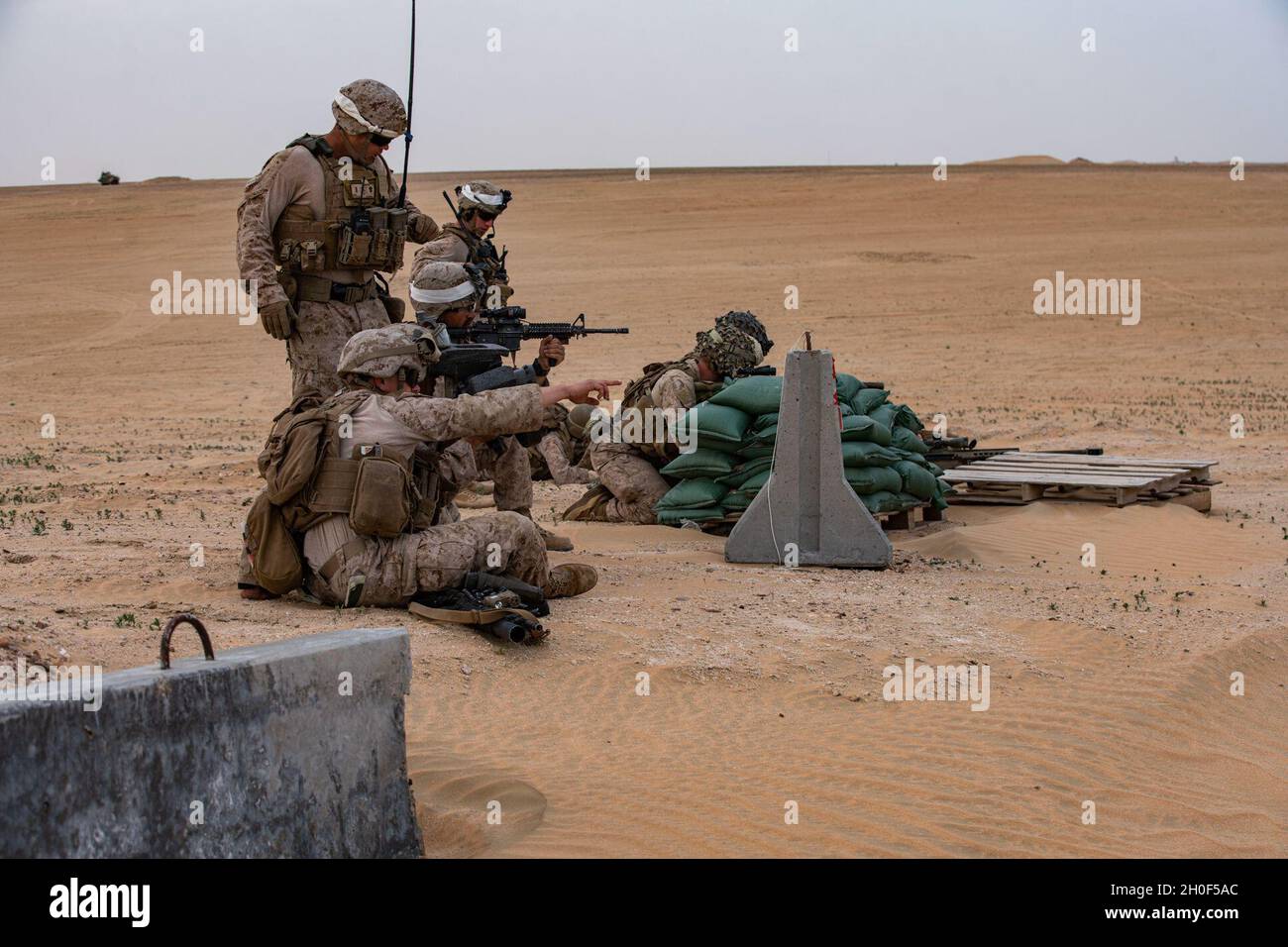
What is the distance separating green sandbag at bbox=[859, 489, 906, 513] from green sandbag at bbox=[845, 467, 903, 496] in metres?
0.03

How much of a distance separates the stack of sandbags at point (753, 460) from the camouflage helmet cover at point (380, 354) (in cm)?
296

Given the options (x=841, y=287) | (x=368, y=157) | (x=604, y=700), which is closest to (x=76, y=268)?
(x=841, y=287)

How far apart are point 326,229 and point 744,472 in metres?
2.90

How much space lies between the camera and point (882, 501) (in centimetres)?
897

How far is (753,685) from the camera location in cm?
580

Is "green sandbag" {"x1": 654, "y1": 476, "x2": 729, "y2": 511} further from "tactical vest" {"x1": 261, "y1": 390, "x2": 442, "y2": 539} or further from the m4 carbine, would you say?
"tactical vest" {"x1": 261, "y1": 390, "x2": 442, "y2": 539}

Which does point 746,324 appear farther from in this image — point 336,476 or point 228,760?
point 228,760

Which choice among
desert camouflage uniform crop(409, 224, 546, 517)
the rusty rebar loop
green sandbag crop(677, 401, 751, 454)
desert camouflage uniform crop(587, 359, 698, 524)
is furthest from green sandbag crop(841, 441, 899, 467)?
the rusty rebar loop

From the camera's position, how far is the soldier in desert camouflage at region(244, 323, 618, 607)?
6.02 m

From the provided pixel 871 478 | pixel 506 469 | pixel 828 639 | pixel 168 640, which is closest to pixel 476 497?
pixel 506 469

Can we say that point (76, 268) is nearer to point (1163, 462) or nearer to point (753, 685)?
point (1163, 462)

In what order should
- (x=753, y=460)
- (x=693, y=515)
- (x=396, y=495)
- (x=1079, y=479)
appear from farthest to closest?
(x=1079, y=479), (x=693, y=515), (x=753, y=460), (x=396, y=495)

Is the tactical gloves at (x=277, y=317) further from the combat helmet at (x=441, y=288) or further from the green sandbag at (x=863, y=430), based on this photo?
the green sandbag at (x=863, y=430)
